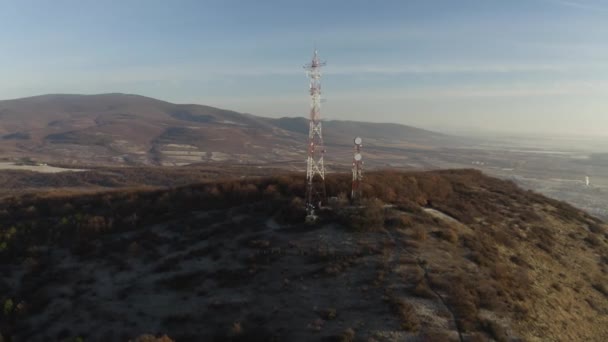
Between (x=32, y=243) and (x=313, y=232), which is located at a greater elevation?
(x=313, y=232)

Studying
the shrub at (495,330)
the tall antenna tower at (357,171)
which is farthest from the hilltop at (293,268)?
the tall antenna tower at (357,171)

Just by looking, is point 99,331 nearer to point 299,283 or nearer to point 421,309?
point 299,283

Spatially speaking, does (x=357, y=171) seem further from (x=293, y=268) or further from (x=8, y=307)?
(x=8, y=307)

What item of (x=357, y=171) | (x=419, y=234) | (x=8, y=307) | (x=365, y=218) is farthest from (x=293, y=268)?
(x=8, y=307)

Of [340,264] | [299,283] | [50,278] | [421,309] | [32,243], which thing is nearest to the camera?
[421,309]

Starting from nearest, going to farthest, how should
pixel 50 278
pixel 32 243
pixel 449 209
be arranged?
pixel 50 278, pixel 32 243, pixel 449 209

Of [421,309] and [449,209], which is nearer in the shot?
[421,309]

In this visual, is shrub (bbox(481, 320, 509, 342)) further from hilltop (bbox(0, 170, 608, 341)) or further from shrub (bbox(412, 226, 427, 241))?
shrub (bbox(412, 226, 427, 241))

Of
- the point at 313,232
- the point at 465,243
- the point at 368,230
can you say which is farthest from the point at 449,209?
the point at 313,232
